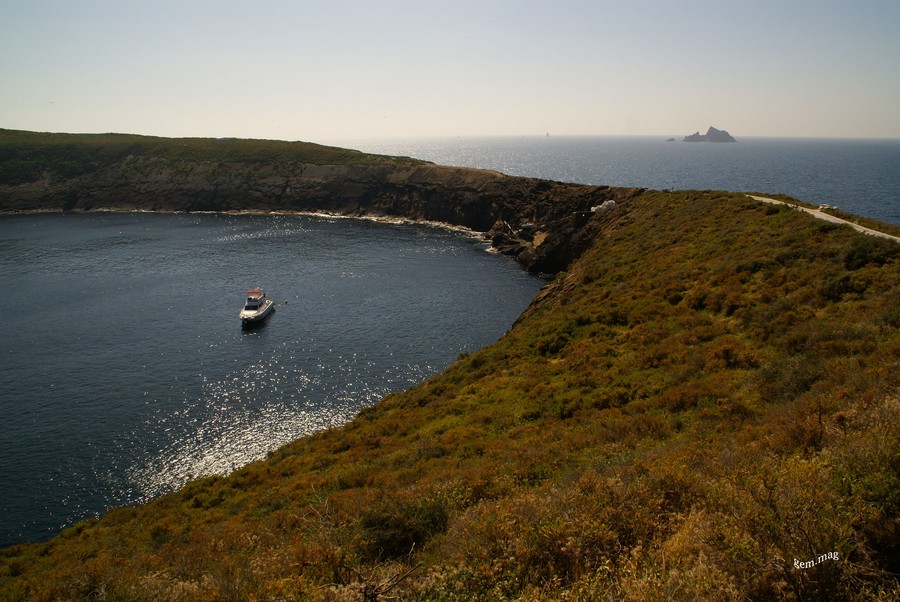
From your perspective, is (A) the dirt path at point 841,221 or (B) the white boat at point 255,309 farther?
(B) the white boat at point 255,309

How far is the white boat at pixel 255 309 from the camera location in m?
55.5

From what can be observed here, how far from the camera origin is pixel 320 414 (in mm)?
37531

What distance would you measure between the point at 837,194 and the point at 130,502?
149 metres

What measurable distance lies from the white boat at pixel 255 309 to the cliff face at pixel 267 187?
58.1m

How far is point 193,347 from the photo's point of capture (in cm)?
4962

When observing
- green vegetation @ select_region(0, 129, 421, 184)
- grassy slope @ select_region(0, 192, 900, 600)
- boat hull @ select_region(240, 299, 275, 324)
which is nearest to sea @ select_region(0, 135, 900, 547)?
boat hull @ select_region(240, 299, 275, 324)

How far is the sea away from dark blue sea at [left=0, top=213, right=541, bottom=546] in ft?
0.57

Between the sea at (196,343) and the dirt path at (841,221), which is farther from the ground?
the dirt path at (841,221)

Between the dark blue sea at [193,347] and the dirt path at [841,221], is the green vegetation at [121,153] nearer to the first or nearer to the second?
the dark blue sea at [193,347]

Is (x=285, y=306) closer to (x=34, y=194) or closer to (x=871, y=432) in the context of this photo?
(x=871, y=432)

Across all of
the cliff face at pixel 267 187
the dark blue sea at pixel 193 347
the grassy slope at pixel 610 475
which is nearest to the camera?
the grassy slope at pixel 610 475

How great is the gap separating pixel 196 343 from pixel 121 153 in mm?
137405

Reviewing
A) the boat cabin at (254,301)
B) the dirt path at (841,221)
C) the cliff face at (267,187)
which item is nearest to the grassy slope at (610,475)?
the dirt path at (841,221)

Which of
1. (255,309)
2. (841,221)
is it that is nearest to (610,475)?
(841,221)
